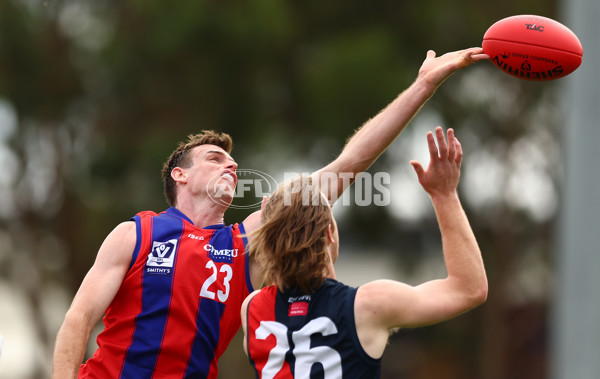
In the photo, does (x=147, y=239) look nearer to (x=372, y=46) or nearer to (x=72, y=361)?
(x=72, y=361)

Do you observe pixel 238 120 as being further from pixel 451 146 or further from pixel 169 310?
pixel 451 146

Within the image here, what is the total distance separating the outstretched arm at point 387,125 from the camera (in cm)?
483

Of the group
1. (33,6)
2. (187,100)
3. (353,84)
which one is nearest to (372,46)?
(353,84)

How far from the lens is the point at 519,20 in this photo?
523 centimetres

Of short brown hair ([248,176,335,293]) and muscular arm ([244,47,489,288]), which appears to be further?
muscular arm ([244,47,489,288])

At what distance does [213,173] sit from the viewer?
16.7 ft

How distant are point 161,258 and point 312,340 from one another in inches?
49.9

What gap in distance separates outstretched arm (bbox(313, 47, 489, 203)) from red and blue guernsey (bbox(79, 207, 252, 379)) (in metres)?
0.78

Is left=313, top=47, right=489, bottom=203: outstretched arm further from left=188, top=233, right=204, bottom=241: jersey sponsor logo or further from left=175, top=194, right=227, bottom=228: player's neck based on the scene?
left=188, top=233, right=204, bottom=241: jersey sponsor logo

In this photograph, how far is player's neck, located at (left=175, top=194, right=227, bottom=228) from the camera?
16.6 ft

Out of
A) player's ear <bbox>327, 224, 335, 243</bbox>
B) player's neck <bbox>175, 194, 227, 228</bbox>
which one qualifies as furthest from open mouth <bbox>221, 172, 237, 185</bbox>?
player's ear <bbox>327, 224, 335, 243</bbox>

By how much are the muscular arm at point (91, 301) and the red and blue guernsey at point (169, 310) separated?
8cm

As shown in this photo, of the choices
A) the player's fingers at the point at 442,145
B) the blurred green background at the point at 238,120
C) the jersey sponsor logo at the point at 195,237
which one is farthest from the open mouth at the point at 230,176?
the blurred green background at the point at 238,120

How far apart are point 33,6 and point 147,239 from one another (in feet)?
47.2
